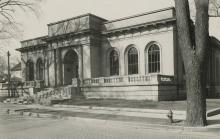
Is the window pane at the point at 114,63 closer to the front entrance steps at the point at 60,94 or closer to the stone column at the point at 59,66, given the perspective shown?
the front entrance steps at the point at 60,94

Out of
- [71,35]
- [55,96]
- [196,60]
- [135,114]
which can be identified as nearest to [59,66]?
[71,35]

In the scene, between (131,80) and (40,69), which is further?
(40,69)

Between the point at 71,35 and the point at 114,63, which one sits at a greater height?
the point at 71,35

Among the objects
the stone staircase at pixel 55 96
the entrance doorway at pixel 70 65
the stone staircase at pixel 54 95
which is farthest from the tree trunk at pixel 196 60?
the entrance doorway at pixel 70 65

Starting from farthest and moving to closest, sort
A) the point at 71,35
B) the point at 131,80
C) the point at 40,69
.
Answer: the point at 40,69, the point at 71,35, the point at 131,80

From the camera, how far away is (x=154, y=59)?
1027 inches

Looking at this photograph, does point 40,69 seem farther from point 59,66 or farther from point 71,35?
point 71,35

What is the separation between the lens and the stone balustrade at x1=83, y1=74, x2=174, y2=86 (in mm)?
21348

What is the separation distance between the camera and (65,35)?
99.1 ft

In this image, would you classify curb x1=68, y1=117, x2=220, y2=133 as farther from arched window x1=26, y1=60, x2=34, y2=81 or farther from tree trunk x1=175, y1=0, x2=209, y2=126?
arched window x1=26, y1=60, x2=34, y2=81

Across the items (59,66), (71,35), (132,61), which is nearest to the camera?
(132,61)

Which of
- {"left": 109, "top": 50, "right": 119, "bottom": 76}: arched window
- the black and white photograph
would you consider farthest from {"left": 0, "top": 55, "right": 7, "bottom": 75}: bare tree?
{"left": 109, "top": 50, "right": 119, "bottom": 76}: arched window

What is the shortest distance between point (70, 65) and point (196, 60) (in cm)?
2390

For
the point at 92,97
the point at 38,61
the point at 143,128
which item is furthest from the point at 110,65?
the point at 143,128
